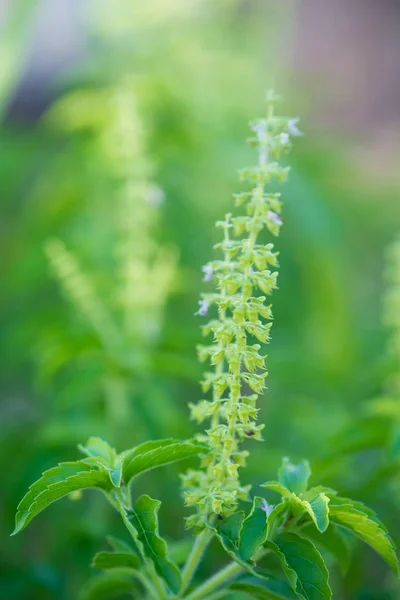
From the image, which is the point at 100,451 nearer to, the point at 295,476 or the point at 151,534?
the point at 151,534

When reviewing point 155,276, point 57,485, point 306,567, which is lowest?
point 306,567

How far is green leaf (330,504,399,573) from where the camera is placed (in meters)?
1.00

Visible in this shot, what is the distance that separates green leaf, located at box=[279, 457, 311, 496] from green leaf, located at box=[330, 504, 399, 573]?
2.1 inches

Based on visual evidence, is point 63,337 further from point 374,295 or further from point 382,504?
point 374,295

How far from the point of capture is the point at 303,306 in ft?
9.77

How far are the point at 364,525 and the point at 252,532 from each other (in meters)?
0.14

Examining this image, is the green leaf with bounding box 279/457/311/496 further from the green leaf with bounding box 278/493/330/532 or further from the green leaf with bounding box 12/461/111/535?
the green leaf with bounding box 12/461/111/535

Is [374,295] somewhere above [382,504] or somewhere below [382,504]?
above

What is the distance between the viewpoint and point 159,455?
985mm

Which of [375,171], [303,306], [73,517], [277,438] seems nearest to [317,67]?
[375,171]

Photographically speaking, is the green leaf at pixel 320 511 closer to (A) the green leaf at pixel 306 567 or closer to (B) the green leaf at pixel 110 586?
(A) the green leaf at pixel 306 567

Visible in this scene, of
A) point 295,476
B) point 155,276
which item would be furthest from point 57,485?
point 155,276

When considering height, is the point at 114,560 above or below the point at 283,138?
below

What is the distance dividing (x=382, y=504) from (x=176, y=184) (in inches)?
50.9
